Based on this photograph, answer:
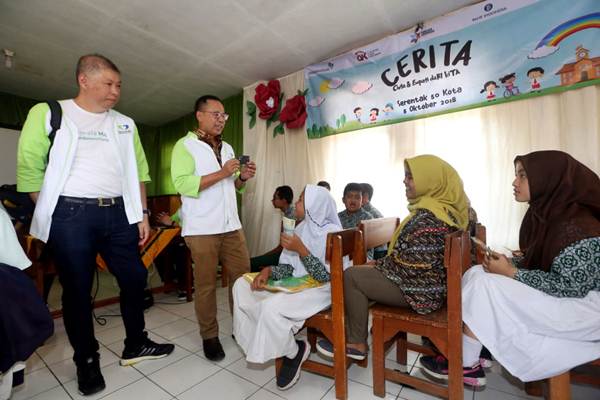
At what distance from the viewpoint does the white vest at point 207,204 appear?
1.60 metres

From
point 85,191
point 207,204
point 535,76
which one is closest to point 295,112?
point 207,204

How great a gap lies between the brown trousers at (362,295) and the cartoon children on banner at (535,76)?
5.95 ft

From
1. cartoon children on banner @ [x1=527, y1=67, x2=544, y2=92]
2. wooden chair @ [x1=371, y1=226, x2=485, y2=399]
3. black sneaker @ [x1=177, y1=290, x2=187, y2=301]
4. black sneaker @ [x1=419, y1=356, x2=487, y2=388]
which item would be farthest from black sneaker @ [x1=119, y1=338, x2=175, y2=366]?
cartoon children on banner @ [x1=527, y1=67, x2=544, y2=92]

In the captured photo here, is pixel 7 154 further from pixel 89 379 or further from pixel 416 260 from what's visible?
pixel 416 260

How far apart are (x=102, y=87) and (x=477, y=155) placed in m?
2.49

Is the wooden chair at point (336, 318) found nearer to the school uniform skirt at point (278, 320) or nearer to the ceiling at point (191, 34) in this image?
the school uniform skirt at point (278, 320)

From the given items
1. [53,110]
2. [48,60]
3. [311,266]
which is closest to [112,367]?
[311,266]

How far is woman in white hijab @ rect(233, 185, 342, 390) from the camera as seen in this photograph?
1.25 meters

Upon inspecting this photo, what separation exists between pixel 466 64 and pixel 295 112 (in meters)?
1.67

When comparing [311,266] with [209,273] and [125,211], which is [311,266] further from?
[125,211]

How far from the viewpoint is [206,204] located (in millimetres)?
1623

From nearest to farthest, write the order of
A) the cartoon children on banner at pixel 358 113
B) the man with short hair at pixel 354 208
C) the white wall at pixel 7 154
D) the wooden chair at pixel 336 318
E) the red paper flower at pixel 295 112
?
the wooden chair at pixel 336 318 → the man with short hair at pixel 354 208 → the cartoon children on banner at pixel 358 113 → the red paper flower at pixel 295 112 → the white wall at pixel 7 154

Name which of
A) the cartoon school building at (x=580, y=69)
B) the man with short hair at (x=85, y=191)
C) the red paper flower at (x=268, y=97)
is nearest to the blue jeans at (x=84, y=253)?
the man with short hair at (x=85, y=191)

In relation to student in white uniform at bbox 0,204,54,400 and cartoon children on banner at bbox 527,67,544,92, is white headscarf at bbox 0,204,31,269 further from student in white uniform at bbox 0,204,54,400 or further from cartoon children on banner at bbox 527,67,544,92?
cartoon children on banner at bbox 527,67,544,92
